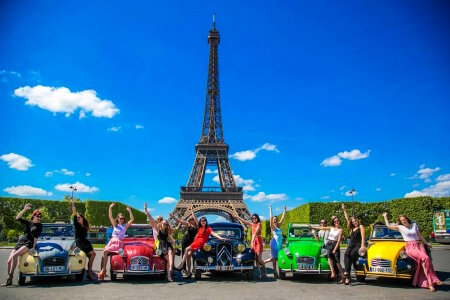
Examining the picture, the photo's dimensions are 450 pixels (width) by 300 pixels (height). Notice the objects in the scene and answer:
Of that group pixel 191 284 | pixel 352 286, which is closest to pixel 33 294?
pixel 191 284

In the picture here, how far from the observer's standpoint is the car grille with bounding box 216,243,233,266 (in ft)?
32.3

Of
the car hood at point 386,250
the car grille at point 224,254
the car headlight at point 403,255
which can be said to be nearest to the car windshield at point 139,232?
the car grille at point 224,254

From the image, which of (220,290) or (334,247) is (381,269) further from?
(220,290)

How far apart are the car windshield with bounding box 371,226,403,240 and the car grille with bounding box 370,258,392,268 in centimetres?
126

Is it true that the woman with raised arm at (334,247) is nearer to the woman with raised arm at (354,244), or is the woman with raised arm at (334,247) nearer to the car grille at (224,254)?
the woman with raised arm at (354,244)

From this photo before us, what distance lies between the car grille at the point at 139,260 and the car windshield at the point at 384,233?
21.3 feet

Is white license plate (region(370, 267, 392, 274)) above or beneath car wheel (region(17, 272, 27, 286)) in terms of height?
above

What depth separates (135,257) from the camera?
30.9 feet

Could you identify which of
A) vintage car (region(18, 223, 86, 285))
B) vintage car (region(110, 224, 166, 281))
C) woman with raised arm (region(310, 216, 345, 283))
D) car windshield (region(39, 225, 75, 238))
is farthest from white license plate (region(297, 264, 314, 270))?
car windshield (region(39, 225, 75, 238))

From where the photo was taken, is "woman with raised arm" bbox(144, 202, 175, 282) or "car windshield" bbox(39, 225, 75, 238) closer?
"woman with raised arm" bbox(144, 202, 175, 282)

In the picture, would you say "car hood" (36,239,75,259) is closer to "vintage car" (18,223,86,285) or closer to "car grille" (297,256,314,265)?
"vintage car" (18,223,86,285)

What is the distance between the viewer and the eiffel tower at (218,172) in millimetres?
49062

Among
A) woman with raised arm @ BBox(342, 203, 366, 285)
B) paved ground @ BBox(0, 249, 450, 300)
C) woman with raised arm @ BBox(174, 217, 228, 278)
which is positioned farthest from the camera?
woman with raised arm @ BBox(174, 217, 228, 278)

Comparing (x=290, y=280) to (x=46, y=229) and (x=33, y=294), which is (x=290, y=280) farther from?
→ (x=46, y=229)
